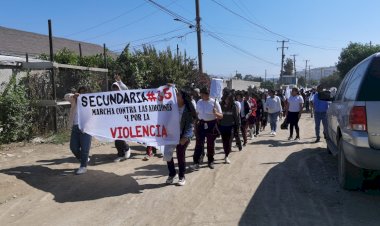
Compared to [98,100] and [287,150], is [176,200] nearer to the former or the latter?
Answer: [98,100]

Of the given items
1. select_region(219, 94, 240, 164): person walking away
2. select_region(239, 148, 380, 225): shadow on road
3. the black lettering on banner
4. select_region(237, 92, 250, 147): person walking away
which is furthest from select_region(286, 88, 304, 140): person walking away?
the black lettering on banner

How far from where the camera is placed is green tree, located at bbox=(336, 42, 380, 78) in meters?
57.8

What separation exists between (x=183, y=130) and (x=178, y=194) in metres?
1.23

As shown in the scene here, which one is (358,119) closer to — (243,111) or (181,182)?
(181,182)

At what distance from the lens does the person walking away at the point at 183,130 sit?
755 cm

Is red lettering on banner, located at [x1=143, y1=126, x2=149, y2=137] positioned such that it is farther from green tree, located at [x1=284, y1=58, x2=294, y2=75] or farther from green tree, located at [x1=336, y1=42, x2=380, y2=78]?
green tree, located at [x1=284, y1=58, x2=294, y2=75]

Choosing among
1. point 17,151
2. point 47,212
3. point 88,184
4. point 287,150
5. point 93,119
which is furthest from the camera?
point 287,150

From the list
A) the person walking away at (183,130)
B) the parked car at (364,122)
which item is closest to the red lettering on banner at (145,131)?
the person walking away at (183,130)

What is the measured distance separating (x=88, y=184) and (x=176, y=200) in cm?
197

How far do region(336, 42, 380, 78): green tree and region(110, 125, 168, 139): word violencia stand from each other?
2158 inches

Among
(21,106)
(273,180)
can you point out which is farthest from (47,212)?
(21,106)

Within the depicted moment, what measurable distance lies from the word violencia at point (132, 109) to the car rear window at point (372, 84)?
3335mm

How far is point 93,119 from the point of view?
27.3ft

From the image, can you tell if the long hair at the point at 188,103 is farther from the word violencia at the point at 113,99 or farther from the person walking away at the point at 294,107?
the person walking away at the point at 294,107
